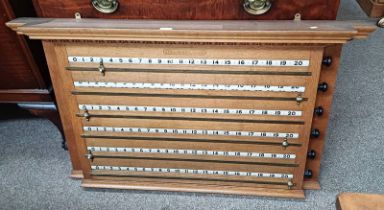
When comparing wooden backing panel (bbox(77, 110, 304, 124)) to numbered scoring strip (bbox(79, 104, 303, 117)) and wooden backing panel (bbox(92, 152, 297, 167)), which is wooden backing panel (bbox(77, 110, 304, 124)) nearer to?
numbered scoring strip (bbox(79, 104, 303, 117))

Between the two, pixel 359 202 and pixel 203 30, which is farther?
pixel 203 30

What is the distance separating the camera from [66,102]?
125 centimetres

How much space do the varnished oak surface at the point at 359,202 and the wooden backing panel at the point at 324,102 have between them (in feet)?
1.60

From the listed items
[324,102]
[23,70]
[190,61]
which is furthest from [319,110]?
[23,70]

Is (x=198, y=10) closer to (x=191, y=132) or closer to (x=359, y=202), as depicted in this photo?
(x=191, y=132)

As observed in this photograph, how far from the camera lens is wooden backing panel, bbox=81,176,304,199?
4.43 feet

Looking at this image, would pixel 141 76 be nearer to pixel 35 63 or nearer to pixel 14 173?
pixel 35 63

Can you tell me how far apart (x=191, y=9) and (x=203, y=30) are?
10 centimetres

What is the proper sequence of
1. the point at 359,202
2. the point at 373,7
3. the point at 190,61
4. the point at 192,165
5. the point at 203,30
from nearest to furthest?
the point at 359,202, the point at 203,30, the point at 190,61, the point at 192,165, the point at 373,7

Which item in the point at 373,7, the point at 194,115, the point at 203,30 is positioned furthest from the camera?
the point at 373,7

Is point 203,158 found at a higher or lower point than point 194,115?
lower

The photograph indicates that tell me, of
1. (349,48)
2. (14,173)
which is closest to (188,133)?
(14,173)

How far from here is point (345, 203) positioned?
0.73 metres

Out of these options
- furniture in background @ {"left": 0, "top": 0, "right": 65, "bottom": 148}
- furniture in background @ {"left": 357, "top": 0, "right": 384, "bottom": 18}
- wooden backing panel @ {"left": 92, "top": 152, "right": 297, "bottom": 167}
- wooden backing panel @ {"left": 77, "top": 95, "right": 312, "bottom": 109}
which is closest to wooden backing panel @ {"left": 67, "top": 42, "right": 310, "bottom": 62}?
wooden backing panel @ {"left": 77, "top": 95, "right": 312, "bottom": 109}
